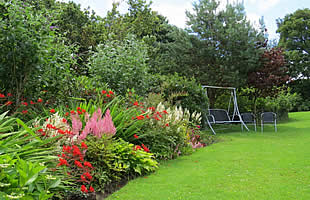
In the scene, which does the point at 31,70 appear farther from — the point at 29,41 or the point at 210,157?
the point at 210,157

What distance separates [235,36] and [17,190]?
33.4 ft

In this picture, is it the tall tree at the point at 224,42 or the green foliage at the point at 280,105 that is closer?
the tall tree at the point at 224,42

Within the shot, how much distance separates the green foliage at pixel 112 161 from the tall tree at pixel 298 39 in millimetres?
27832

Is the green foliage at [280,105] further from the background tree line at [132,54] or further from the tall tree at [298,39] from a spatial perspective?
the tall tree at [298,39]

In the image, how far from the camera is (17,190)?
1.94m

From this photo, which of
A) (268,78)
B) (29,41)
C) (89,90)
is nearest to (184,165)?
(89,90)

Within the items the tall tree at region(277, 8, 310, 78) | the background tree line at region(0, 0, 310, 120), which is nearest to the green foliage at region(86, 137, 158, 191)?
the background tree line at region(0, 0, 310, 120)

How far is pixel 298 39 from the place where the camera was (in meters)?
30.2

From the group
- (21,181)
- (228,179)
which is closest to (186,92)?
(228,179)

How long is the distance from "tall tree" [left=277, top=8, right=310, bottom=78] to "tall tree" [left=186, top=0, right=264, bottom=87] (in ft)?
63.0

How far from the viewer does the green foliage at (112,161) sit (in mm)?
3190

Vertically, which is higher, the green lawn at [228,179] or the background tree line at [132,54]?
the background tree line at [132,54]

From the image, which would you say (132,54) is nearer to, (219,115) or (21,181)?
(219,115)

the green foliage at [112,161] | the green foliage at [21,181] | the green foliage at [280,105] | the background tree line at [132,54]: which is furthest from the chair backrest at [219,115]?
the green foliage at [21,181]
